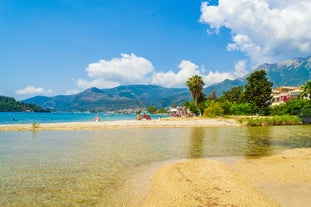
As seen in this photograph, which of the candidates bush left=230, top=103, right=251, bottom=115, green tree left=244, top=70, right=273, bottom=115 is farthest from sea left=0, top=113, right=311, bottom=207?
green tree left=244, top=70, right=273, bottom=115

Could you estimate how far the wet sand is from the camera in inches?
352

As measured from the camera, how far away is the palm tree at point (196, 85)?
91512mm

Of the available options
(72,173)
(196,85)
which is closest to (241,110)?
(196,85)

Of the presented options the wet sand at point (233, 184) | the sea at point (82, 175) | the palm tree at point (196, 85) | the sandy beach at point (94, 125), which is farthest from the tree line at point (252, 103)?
the wet sand at point (233, 184)

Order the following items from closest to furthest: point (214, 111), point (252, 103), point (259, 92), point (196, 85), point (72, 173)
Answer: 1. point (72, 173)
2. point (214, 111)
3. point (259, 92)
4. point (252, 103)
5. point (196, 85)

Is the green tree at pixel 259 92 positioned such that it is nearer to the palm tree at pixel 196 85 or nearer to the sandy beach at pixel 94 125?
the palm tree at pixel 196 85

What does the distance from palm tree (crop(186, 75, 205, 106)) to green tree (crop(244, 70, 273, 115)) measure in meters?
16.7

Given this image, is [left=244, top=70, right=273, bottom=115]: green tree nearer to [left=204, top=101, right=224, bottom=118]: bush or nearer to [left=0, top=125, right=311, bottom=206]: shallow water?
[left=204, top=101, right=224, bottom=118]: bush

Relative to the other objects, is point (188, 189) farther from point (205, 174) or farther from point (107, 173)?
point (107, 173)

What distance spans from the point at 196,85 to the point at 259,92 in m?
21.3

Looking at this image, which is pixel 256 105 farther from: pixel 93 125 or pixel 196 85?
pixel 93 125

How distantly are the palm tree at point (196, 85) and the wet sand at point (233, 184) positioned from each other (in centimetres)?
7633

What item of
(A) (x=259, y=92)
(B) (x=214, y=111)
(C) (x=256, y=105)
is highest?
(A) (x=259, y=92)

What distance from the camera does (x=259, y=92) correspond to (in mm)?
82125
